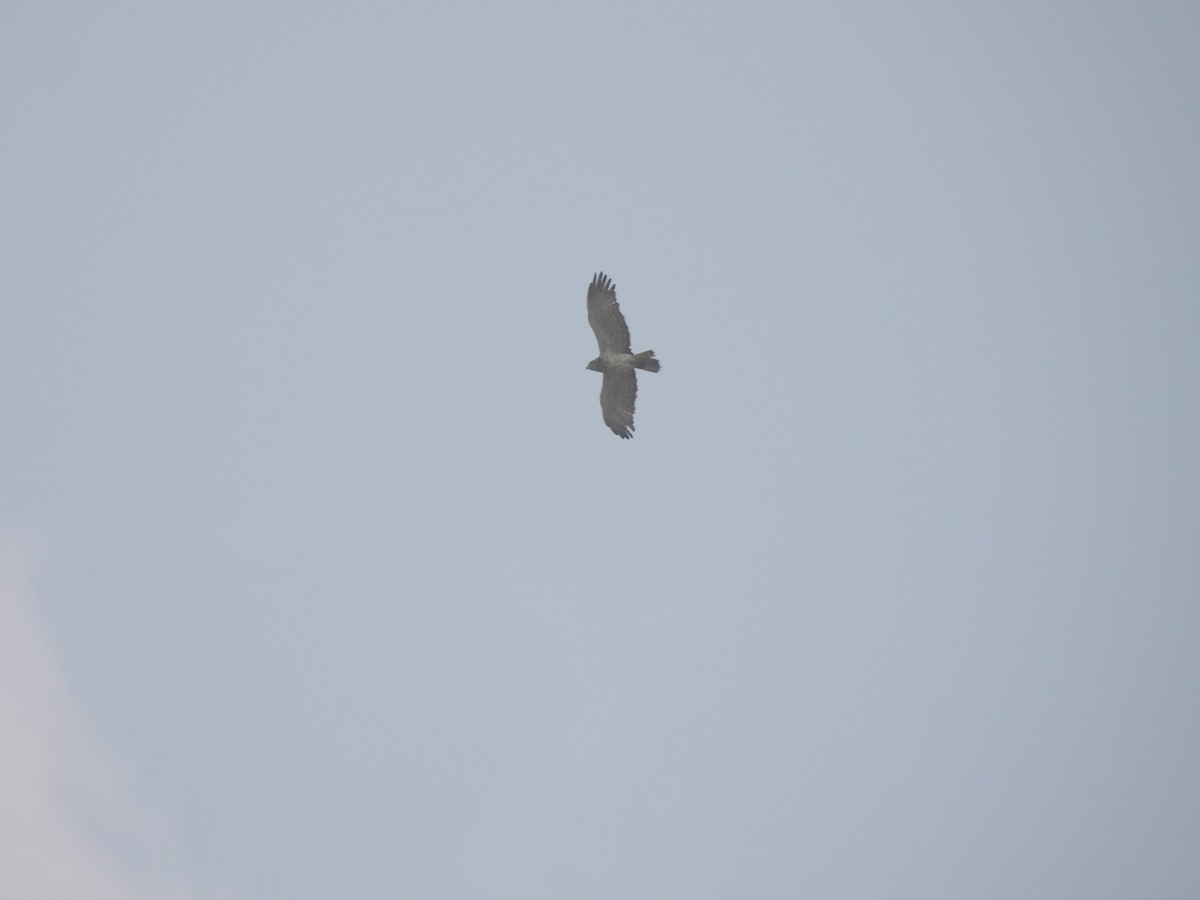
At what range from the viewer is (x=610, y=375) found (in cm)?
3725

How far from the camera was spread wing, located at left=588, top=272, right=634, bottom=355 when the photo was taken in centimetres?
3653

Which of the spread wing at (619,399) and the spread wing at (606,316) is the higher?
the spread wing at (606,316)

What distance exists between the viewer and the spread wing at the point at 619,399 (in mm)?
37250

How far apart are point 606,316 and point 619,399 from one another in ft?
9.21

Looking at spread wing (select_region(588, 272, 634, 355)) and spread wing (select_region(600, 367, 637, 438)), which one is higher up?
spread wing (select_region(588, 272, 634, 355))

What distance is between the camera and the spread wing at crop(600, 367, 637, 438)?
3725cm

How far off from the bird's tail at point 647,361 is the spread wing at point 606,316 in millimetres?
669

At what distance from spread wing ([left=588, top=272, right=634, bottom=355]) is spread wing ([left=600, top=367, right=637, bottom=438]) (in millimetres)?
912

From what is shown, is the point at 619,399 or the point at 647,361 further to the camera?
the point at 619,399

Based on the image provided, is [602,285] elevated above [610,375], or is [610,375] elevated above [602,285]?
[602,285]

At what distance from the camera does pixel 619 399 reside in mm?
37719

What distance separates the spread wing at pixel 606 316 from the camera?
36.5 metres

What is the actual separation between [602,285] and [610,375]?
2834 millimetres

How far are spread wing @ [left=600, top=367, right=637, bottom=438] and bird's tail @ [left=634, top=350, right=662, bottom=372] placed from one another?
828 millimetres
